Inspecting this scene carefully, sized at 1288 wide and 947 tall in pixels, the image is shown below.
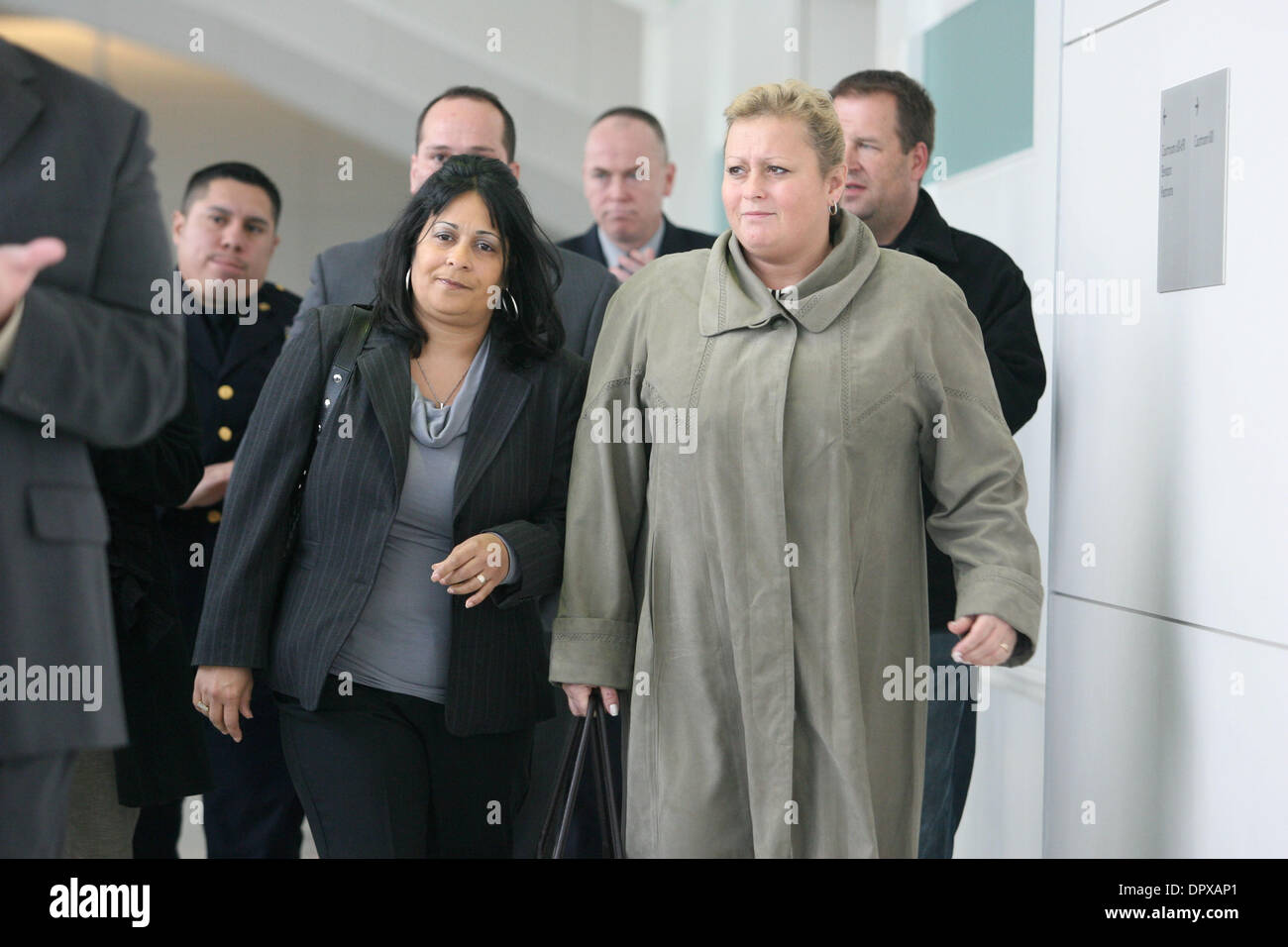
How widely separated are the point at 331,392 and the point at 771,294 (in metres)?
0.77

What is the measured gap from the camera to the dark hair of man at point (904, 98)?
2926 millimetres

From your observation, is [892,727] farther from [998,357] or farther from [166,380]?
[166,380]

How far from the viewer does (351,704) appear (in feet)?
7.22

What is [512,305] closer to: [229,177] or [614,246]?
[229,177]

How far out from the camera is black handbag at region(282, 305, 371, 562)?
226cm

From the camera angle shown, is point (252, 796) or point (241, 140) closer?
point (252, 796)

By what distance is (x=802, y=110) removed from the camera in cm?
227

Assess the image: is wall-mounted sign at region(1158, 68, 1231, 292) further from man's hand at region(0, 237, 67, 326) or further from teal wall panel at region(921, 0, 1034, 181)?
man's hand at region(0, 237, 67, 326)

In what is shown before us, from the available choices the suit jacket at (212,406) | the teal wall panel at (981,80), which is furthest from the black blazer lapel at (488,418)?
the teal wall panel at (981,80)

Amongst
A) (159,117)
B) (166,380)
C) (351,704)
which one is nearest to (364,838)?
(351,704)

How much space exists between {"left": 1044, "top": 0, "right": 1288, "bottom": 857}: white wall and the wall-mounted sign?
1.0 inches

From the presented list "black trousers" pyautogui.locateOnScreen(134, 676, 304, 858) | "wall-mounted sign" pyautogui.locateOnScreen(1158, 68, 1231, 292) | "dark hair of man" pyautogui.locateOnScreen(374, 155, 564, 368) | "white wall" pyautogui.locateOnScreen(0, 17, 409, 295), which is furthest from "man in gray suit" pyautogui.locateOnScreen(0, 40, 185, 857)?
"wall-mounted sign" pyautogui.locateOnScreen(1158, 68, 1231, 292)
